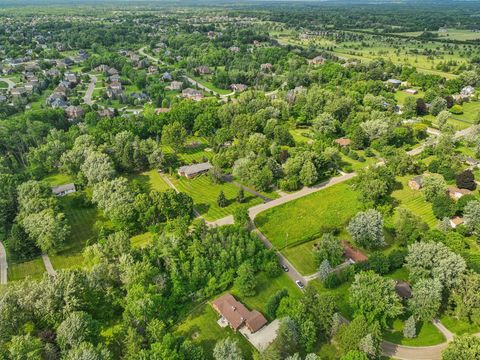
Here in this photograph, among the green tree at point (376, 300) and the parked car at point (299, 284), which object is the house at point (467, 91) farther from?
the parked car at point (299, 284)

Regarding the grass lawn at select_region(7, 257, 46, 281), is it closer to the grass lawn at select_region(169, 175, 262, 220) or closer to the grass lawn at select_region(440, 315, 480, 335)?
the grass lawn at select_region(169, 175, 262, 220)

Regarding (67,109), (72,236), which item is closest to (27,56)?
(67,109)

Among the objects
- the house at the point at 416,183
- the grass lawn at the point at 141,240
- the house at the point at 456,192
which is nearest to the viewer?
the grass lawn at the point at 141,240

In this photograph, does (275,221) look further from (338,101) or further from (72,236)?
(338,101)

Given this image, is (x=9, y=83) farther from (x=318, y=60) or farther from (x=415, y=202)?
(x=415, y=202)

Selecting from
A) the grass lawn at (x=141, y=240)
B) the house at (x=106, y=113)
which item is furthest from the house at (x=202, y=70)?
the grass lawn at (x=141, y=240)
